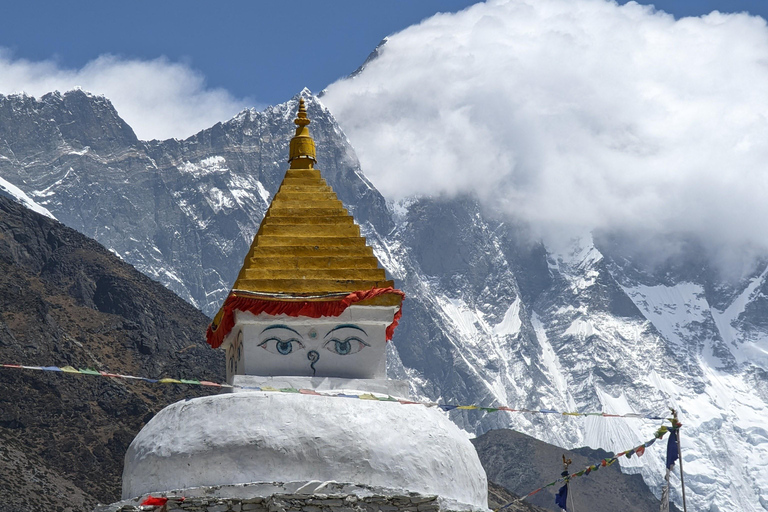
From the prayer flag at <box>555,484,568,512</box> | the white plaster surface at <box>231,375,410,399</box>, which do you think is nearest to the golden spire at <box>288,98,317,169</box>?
the white plaster surface at <box>231,375,410,399</box>

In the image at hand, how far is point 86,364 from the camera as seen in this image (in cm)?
8325

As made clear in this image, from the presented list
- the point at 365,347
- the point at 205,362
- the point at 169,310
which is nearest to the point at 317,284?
the point at 365,347

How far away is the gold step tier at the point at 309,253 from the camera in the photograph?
1903 cm

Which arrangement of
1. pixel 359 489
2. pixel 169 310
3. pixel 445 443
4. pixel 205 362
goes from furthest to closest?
pixel 169 310 → pixel 205 362 → pixel 445 443 → pixel 359 489

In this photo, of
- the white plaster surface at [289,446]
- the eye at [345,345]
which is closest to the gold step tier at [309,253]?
the eye at [345,345]

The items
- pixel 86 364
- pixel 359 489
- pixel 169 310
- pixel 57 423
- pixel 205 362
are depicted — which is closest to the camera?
pixel 359 489

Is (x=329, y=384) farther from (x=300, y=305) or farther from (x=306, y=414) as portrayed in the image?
(x=306, y=414)

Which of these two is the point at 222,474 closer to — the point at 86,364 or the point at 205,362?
the point at 86,364

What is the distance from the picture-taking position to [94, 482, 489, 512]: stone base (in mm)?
16328

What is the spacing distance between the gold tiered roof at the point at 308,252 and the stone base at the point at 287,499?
121 inches

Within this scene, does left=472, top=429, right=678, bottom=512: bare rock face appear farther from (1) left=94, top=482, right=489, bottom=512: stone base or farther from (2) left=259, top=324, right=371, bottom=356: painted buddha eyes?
(1) left=94, top=482, right=489, bottom=512: stone base

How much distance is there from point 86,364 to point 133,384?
178 inches

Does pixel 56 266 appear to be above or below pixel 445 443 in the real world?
below

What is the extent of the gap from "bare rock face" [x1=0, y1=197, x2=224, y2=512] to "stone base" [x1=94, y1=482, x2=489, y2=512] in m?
43.4
